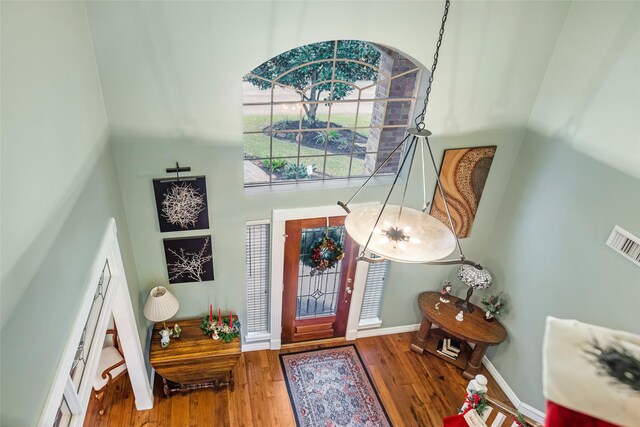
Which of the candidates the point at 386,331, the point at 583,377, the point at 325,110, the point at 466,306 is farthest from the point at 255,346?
the point at 583,377

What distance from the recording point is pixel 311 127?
11.8 ft

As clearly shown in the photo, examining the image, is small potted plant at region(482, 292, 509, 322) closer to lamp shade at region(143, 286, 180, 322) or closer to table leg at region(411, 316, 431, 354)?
table leg at region(411, 316, 431, 354)

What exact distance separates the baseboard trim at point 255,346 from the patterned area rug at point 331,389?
0.20 metres

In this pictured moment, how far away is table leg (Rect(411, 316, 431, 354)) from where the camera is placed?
468 centimetres

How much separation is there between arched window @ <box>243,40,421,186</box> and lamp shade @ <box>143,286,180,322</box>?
4.04 ft

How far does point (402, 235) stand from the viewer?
7.52ft

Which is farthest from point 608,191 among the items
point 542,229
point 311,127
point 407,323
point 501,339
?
point 407,323

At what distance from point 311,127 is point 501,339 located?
106 inches

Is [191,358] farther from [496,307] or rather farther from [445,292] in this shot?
[496,307]

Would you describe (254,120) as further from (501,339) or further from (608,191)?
(501,339)

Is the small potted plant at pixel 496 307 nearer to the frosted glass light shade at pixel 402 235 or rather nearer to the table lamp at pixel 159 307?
the frosted glass light shade at pixel 402 235

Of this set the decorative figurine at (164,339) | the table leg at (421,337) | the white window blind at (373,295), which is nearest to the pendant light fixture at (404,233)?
the white window blind at (373,295)

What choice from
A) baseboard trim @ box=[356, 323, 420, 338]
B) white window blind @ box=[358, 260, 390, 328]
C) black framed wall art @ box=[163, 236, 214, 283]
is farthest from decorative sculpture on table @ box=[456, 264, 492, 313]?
black framed wall art @ box=[163, 236, 214, 283]

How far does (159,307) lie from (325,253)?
152 centimetres
